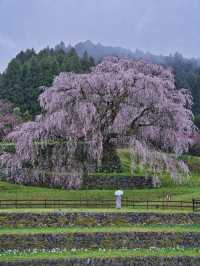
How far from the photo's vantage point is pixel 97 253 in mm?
23719

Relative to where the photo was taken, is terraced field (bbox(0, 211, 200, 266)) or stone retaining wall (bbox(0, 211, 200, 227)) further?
stone retaining wall (bbox(0, 211, 200, 227))

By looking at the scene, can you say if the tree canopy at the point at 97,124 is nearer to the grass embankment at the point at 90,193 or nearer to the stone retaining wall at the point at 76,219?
the grass embankment at the point at 90,193

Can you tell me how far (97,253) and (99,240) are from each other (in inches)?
59.9

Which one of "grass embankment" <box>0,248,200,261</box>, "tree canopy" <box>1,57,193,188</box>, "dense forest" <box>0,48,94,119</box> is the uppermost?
"dense forest" <box>0,48,94,119</box>

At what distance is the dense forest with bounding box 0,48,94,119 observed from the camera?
3590 inches

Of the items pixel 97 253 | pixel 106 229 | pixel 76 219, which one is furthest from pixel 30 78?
pixel 97 253

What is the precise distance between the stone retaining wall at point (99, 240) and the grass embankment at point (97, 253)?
0.59 metres

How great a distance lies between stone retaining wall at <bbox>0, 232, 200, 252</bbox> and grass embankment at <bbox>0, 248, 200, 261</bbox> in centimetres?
59

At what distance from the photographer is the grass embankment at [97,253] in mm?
22750

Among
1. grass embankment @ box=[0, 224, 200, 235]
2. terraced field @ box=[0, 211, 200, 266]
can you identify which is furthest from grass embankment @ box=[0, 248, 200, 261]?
grass embankment @ box=[0, 224, 200, 235]

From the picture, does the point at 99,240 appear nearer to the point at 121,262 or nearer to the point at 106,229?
the point at 106,229

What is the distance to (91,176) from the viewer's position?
148 ft

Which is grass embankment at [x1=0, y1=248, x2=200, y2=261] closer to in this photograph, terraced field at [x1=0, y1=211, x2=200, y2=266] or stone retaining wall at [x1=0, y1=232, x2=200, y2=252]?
terraced field at [x1=0, y1=211, x2=200, y2=266]

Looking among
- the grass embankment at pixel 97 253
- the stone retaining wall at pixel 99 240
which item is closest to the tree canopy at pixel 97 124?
the stone retaining wall at pixel 99 240
